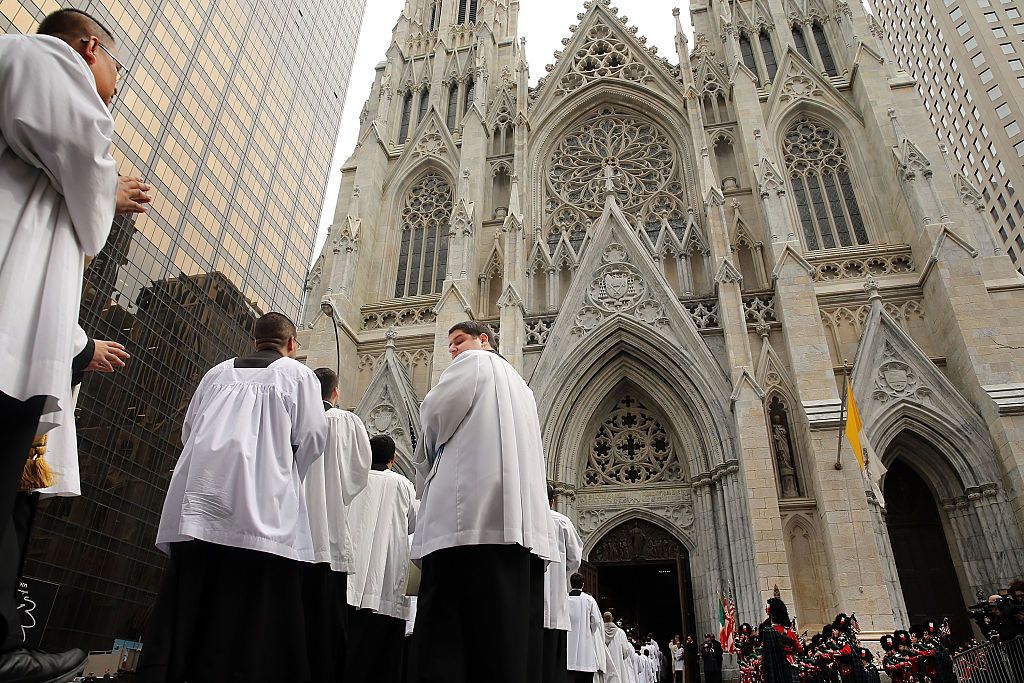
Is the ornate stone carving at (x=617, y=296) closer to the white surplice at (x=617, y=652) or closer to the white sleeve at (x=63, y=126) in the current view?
the white surplice at (x=617, y=652)

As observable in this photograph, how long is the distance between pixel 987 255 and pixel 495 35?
743 inches

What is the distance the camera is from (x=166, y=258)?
30.9 m

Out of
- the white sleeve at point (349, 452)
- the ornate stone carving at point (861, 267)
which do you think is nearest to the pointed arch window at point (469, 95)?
the ornate stone carving at point (861, 267)

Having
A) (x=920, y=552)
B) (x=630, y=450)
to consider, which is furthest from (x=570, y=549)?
(x=920, y=552)

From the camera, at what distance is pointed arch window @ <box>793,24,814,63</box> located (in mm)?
20994

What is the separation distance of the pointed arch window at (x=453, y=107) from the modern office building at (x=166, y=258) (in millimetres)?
14128

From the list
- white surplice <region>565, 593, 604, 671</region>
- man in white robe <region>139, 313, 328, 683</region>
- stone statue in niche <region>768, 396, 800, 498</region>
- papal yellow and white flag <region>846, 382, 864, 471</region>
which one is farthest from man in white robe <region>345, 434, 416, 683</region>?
stone statue in niche <region>768, 396, 800, 498</region>

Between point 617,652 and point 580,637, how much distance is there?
3.38 metres

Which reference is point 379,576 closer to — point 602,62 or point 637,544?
point 637,544

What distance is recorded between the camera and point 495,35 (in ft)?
84.7

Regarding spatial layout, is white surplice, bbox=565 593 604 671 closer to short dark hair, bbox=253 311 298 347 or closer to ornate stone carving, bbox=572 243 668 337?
short dark hair, bbox=253 311 298 347

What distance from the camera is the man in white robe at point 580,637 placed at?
7.97m

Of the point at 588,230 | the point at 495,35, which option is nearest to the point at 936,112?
the point at 495,35

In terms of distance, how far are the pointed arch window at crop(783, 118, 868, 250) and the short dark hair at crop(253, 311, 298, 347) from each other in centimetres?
1693
